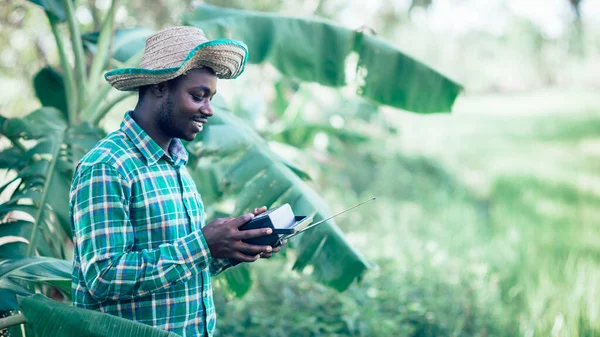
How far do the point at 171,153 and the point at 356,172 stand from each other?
713 centimetres

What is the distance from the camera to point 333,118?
6.44 m

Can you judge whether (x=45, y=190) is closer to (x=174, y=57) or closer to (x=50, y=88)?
(x=50, y=88)

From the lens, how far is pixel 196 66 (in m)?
1.93

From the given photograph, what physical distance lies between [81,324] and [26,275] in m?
0.58

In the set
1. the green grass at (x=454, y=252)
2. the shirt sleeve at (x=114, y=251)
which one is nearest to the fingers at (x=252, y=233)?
the shirt sleeve at (x=114, y=251)

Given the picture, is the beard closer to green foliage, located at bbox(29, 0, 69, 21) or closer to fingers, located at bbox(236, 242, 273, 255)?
fingers, located at bbox(236, 242, 273, 255)

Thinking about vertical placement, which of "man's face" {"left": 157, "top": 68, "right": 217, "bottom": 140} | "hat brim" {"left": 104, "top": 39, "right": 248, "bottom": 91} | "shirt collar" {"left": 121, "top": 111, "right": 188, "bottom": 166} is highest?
"hat brim" {"left": 104, "top": 39, "right": 248, "bottom": 91}

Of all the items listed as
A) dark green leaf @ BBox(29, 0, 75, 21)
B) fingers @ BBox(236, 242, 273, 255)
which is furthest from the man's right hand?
dark green leaf @ BBox(29, 0, 75, 21)

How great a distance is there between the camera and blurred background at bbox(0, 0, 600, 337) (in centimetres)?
429

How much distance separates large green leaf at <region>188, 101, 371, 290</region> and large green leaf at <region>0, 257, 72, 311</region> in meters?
1.00

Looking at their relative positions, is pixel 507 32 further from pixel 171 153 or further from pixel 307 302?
pixel 171 153

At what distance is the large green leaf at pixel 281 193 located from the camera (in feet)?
10.1

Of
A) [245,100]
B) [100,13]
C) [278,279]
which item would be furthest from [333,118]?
[100,13]

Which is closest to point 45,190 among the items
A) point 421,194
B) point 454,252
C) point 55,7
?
point 55,7
